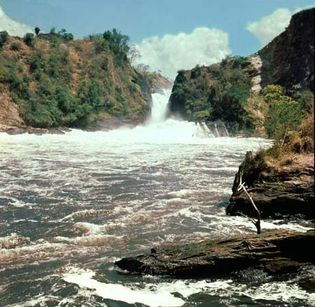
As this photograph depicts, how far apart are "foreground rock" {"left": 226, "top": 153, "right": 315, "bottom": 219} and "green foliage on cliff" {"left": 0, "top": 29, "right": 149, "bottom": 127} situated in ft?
190

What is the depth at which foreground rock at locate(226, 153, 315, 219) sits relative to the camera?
16875 mm

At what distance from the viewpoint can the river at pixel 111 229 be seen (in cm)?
1028

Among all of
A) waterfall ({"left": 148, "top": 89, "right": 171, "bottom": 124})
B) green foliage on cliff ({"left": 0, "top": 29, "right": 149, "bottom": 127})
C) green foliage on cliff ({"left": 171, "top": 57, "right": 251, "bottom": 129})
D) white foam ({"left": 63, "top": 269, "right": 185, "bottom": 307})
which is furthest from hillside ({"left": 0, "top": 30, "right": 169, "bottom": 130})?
white foam ({"left": 63, "top": 269, "right": 185, "bottom": 307})

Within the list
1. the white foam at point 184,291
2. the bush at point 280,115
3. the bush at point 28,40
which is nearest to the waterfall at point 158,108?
the bush at point 28,40

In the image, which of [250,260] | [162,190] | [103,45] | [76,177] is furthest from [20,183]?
[103,45]

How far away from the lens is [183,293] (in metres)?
10.2

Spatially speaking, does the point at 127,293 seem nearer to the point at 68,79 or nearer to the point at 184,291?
the point at 184,291

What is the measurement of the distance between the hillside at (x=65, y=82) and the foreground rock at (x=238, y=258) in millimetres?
56443

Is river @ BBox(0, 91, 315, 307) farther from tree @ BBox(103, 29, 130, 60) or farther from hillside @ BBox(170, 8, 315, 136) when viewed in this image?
tree @ BBox(103, 29, 130, 60)

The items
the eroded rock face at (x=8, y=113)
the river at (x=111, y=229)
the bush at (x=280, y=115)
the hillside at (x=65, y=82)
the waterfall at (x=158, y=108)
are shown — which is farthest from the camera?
the waterfall at (x=158, y=108)

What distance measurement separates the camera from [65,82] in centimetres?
8738

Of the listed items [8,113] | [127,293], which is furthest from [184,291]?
[8,113]

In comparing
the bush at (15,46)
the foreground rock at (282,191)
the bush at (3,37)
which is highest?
the bush at (3,37)

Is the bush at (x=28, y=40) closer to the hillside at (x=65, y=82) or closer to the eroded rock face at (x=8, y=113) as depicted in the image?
the hillside at (x=65, y=82)
